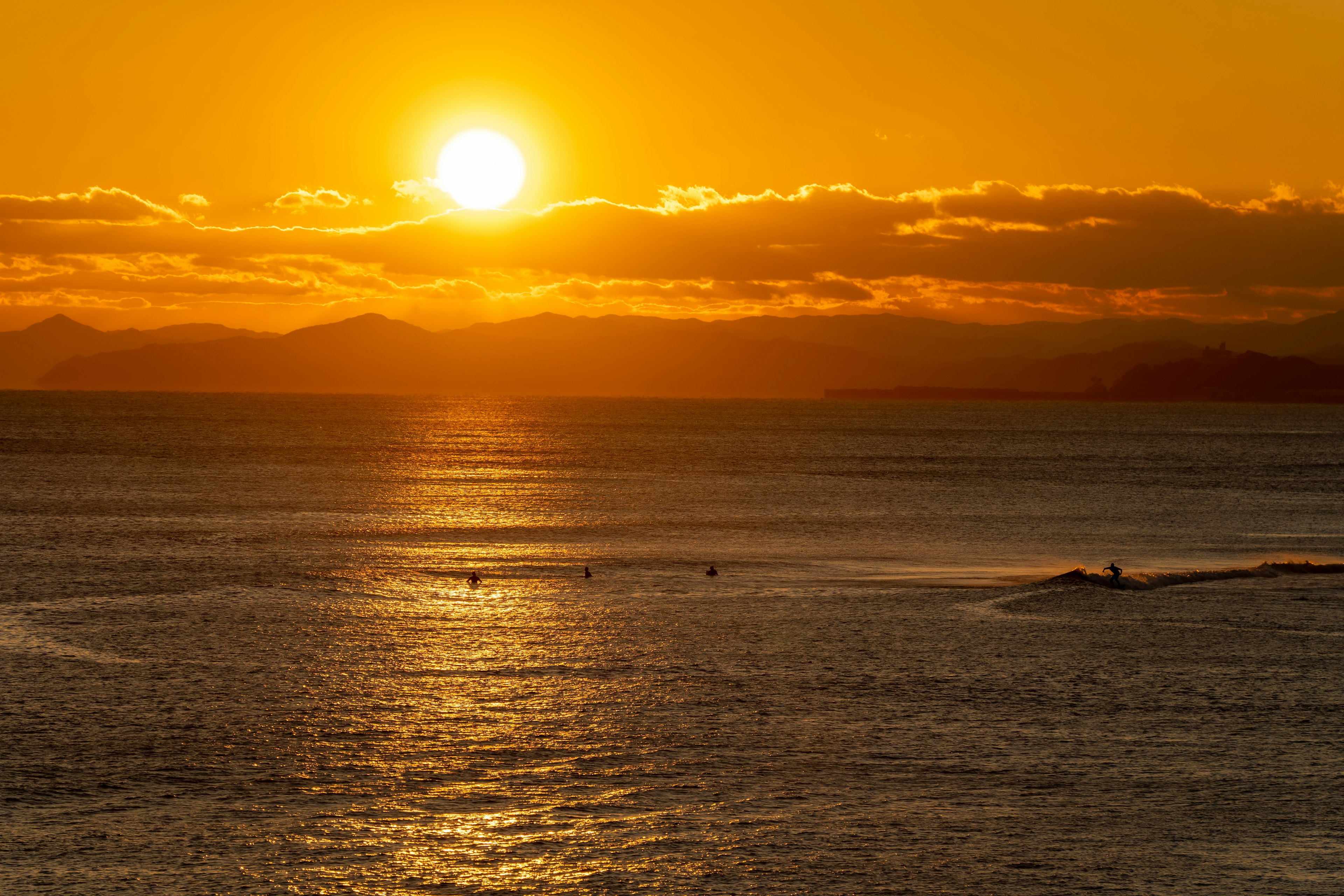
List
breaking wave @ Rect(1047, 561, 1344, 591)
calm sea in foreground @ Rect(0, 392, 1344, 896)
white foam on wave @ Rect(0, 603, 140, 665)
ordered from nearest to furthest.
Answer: calm sea in foreground @ Rect(0, 392, 1344, 896)
white foam on wave @ Rect(0, 603, 140, 665)
breaking wave @ Rect(1047, 561, 1344, 591)

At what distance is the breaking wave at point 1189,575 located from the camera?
37.8m

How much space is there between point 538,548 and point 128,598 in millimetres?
17891

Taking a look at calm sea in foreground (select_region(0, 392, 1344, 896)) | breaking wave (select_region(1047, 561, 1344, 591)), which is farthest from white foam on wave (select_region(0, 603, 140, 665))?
breaking wave (select_region(1047, 561, 1344, 591))

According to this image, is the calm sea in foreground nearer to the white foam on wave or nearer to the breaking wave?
the white foam on wave

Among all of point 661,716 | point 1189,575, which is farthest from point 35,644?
point 1189,575

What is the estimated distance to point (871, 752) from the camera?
1852 centimetres

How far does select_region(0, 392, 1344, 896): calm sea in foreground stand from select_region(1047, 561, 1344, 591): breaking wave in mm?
447

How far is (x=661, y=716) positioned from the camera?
69.1ft

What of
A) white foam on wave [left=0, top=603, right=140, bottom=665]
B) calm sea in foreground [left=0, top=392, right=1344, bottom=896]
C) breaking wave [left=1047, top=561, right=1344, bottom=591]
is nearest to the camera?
calm sea in foreground [left=0, top=392, right=1344, bottom=896]

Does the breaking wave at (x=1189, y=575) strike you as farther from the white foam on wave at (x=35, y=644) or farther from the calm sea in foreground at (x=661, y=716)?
the white foam on wave at (x=35, y=644)

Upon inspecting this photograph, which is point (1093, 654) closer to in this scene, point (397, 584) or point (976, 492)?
point (397, 584)

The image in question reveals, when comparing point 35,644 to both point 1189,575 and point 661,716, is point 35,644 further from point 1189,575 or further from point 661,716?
point 1189,575

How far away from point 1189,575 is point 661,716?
25540 millimetres

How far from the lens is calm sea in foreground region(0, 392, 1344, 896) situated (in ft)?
46.0
